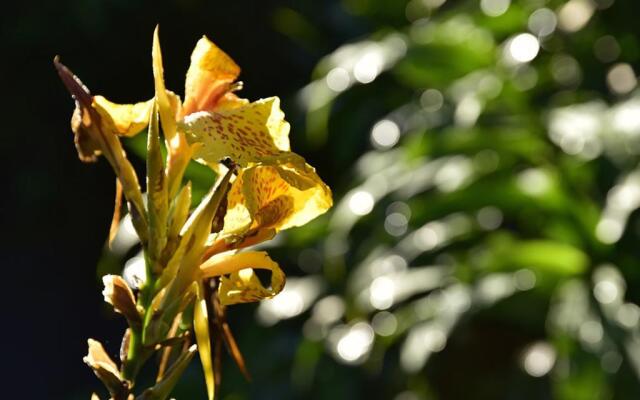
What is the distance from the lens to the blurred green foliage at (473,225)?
1.68 m

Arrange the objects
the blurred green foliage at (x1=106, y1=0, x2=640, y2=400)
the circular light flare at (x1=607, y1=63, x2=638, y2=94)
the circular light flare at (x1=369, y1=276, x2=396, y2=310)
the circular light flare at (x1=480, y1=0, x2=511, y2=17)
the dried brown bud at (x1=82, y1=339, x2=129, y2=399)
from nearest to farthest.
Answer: the dried brown bud at (x1=82, y1=339, x2=129, y2=399) → the blurred green foliage at (x1=106, y1=0, x2=640, y2=400) → the circular light flare at (x1=369, y1=276, x2=396, y2=310) → the circular light flare at (x1=607, y1=63, x2=638, y2=94) → the circular light flare at (x1=480, y1=0, x2=511, y2=17)

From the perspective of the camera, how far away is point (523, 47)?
81.4 inches

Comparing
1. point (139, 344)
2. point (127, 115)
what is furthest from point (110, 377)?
point (127, 115)

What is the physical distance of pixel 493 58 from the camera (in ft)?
6.80

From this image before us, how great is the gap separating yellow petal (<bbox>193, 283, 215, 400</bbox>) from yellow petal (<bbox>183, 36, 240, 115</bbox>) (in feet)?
0.23

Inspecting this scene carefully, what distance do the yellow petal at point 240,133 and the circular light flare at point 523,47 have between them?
1.68m

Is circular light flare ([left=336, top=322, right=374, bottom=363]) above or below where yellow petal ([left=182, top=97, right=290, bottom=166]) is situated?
below

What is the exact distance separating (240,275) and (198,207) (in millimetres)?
31

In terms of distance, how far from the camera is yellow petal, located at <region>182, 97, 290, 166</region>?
0.38 metres

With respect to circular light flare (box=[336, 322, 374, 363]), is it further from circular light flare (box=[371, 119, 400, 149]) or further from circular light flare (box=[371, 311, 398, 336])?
circular light flare (box=[371, 119, 400, 149])

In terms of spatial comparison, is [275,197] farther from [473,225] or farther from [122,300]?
[473,225]

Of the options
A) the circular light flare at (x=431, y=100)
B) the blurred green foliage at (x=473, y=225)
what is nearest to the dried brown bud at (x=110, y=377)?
the blurred green foliage at (x=473, y=225)

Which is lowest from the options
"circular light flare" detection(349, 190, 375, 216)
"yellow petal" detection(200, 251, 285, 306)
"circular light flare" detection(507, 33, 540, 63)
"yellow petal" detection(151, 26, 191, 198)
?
"circular light flare" detection(349, 190, 375, 216)

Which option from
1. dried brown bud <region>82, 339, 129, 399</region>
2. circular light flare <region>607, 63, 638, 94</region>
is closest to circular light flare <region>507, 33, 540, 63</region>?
circular light flare <region>607, 63, 638, 94</region>
